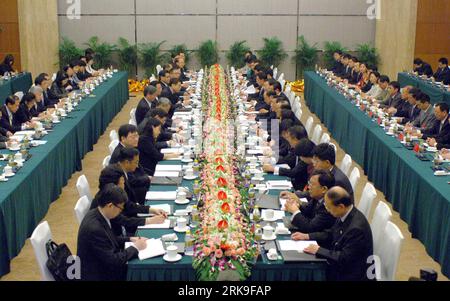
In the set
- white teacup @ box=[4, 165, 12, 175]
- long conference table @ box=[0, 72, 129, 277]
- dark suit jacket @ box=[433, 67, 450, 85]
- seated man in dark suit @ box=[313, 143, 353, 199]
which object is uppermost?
dark suit jacket @ box=[433, 67, 450, 85]

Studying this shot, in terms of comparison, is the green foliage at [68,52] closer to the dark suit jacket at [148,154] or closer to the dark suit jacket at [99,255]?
the dark suit jacket at [148,154]

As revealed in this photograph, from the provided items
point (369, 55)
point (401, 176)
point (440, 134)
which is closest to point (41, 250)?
point (401, 176)

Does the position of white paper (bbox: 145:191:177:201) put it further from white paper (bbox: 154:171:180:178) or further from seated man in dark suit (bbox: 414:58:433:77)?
seated man in dark suit (bbox: 414:58:433:77)

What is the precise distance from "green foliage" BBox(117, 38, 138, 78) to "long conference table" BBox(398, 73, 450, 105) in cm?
720

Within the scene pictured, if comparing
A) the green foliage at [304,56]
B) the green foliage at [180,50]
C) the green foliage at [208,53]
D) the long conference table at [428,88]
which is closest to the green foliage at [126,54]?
the green foliage at [180,50]

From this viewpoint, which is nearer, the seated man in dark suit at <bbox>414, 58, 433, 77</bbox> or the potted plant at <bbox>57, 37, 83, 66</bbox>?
the seated man in dark suit at <bbox>414, 58, 433, 77</bbox>

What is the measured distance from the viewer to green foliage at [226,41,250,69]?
694 inches

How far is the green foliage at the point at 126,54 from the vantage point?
17.5m

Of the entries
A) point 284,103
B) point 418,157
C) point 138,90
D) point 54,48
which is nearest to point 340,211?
point 418,157

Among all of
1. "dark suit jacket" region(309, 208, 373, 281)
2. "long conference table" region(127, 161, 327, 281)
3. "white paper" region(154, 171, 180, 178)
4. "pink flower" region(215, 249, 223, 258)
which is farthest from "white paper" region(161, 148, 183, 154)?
"pink flower" region(215, 249, 223, 258)

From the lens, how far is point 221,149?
6.60 m

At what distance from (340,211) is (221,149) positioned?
200 cm
